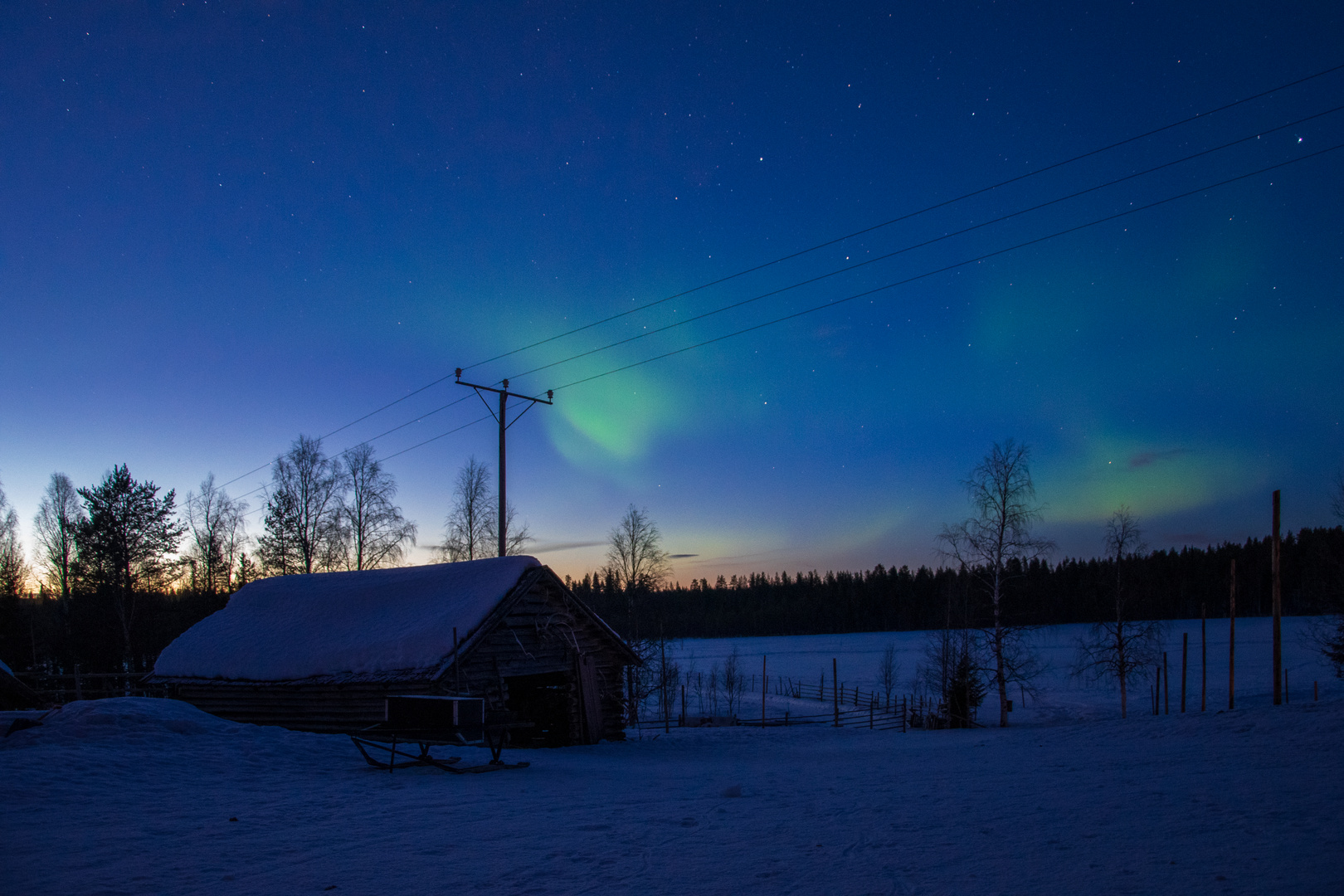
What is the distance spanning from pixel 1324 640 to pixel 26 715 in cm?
5259

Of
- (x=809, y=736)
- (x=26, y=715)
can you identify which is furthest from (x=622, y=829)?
(x=809, y=736)

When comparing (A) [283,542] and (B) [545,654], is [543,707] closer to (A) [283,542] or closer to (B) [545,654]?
(B) [545,654]

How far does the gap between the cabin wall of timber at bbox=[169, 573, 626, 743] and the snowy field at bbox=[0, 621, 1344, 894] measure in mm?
2846

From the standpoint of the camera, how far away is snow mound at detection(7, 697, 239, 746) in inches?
554

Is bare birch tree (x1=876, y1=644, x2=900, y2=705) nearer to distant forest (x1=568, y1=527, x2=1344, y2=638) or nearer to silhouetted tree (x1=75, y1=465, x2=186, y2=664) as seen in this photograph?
distant forest (x1=568, y1=527, x2=1344, y2=638)

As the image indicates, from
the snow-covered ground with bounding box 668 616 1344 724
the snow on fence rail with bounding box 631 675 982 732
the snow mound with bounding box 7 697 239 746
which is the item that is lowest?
the snow-covered ground with bounding box 668 616 1344 724

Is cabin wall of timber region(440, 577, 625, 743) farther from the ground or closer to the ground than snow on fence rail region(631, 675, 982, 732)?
farther from the ground

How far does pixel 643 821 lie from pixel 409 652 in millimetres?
12031

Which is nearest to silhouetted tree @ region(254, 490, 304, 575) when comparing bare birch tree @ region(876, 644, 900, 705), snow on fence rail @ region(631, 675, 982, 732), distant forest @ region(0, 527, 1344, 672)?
distant forest @ region(0, 527, 1344, 672)

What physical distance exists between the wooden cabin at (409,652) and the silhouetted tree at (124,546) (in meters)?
22.4

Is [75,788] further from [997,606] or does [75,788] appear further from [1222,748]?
[997,606]

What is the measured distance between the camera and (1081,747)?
673 inches

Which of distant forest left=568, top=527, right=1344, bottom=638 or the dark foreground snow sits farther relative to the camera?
distant forest left=568, top=527, right=1344, bottom=638

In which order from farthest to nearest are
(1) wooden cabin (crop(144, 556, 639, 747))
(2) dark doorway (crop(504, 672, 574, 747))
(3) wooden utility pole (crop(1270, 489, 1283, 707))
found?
1. (3) wooden utility pole (crop(1270, 489, 1283, 707))
2. (2) dark doorway (crop(504, 672, 574, 747))
3. (1) wooden cabin (crop(144, 556, 639, 747))
